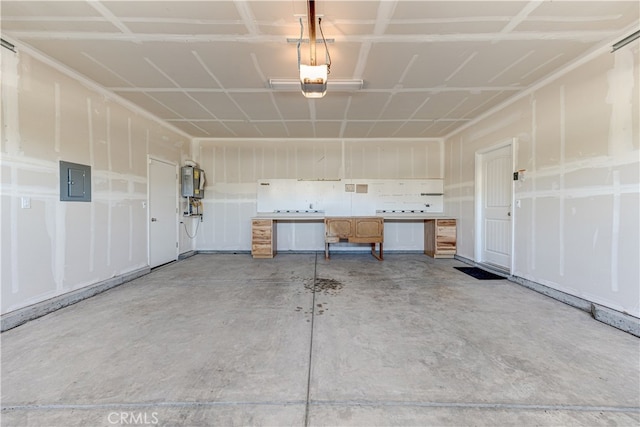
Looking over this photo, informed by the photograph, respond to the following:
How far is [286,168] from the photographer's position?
6.15 m

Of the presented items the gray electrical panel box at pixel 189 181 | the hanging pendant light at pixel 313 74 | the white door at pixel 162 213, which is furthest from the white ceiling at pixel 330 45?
the gray electrical panel box at pixel 189 181

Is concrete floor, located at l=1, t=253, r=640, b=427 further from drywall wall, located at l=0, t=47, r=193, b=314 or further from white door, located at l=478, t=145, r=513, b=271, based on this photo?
white door, located at l=478, t=145, r=513, b=271

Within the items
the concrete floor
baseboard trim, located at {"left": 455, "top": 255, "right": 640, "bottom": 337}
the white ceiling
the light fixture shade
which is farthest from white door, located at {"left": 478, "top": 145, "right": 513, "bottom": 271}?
the light fixture shade

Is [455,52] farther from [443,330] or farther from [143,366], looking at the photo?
[143,366]

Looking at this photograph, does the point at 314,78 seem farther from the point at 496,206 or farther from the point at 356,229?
the point at 496,206

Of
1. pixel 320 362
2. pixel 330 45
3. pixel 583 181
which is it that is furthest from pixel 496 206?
pixel 320 362

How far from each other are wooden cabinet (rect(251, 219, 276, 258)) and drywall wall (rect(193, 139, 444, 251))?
1.85 feet

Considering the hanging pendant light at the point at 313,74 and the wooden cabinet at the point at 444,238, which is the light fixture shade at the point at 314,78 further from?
the wooden cabinet at the point at 444,238

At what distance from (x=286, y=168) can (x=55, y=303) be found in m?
4.44

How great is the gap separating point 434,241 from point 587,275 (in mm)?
2823

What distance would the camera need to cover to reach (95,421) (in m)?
1.36

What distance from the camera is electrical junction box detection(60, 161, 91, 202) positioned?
2.96m

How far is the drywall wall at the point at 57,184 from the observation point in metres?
2.48

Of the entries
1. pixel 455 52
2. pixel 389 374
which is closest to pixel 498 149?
pixel 455 52
